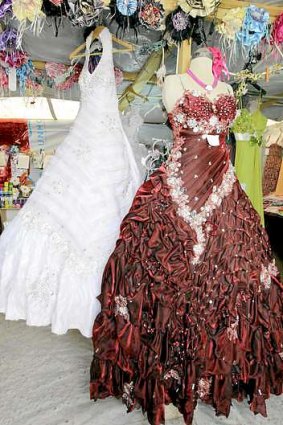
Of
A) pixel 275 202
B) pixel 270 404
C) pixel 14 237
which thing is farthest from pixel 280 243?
pixel 14 237

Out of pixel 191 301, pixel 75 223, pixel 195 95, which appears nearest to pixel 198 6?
pixel 195 95

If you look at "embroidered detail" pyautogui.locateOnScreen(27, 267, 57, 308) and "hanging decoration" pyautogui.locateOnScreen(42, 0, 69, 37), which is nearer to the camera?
"hanging decoration" pyautogui.locateOnScreen(42, 0, 69, 37)

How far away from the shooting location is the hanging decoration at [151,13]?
1.65 metres

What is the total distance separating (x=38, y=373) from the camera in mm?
2014

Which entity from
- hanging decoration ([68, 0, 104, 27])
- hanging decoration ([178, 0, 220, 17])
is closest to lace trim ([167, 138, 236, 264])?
hanging decoration ([178, 0, 220, 17])

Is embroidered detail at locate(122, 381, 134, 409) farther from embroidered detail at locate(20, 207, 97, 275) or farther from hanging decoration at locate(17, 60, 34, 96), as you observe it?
hanging decoration at locate(17, 60, 34, 96)

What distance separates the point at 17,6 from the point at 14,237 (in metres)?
1.04

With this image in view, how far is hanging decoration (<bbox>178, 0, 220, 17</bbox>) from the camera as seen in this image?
5.16 ft

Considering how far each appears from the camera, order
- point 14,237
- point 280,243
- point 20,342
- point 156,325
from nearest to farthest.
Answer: point 156,325, point 14,237, point 20,342, point 280,243

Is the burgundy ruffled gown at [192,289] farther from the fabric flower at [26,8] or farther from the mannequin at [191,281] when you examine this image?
the fabric flower at [26,8]

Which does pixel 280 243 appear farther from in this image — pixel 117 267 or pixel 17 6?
pixel 17 6

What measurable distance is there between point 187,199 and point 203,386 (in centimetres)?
73

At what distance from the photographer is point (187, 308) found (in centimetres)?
139

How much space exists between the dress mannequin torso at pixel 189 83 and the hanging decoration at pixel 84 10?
43 centimetres
